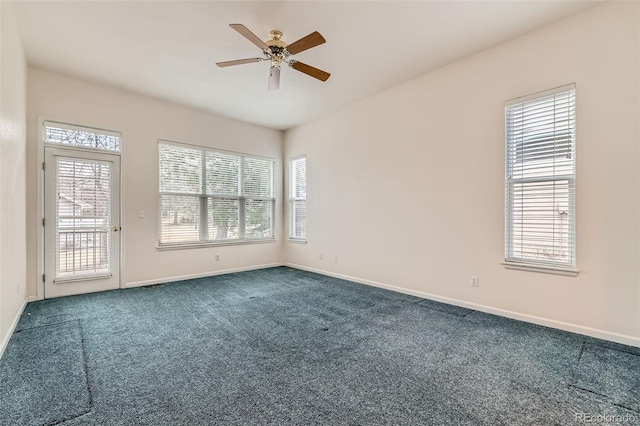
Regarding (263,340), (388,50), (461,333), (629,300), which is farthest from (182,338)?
(629,300)

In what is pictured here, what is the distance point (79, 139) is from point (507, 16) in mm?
5487

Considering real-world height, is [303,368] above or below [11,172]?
below

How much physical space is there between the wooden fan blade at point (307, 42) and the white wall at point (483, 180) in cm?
201

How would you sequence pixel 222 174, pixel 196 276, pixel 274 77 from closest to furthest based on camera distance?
pixel 274 77
pixel 196 276
pixel 222 174

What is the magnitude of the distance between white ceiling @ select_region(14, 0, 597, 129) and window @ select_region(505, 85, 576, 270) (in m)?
0.85

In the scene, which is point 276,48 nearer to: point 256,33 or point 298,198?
point 256,33

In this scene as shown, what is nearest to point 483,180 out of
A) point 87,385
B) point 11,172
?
point 87,385

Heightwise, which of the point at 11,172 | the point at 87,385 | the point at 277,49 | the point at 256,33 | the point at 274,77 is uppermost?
the point at 256,33

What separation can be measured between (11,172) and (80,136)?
1.59m

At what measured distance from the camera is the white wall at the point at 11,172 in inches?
98.7

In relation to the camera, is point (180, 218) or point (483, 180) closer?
point (483, 180)

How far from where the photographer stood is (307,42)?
2689mm

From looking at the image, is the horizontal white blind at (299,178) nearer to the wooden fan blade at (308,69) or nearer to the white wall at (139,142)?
the white wall at (139,142)

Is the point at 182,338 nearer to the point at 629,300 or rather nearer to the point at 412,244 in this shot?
the point at 412,244
